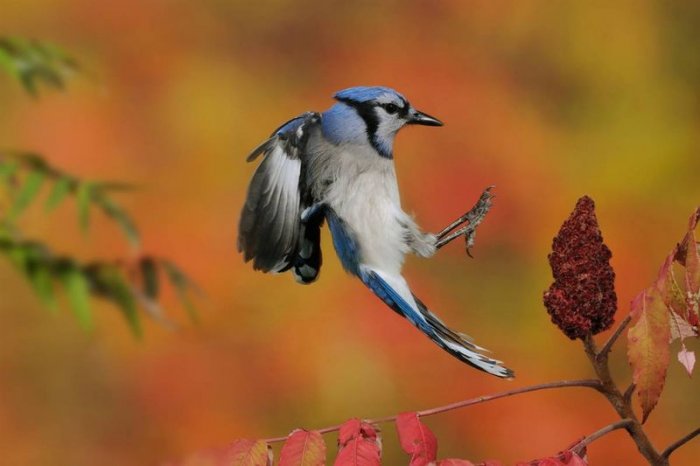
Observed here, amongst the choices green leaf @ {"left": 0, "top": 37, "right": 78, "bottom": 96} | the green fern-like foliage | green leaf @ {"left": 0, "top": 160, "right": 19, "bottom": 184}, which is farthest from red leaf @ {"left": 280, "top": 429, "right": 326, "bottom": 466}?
green leaf @ {"left": 0, "top": 37, "right": 78, "bottom": 96}

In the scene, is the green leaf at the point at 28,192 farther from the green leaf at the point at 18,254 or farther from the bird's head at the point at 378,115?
the bird's head at the point at 378,115

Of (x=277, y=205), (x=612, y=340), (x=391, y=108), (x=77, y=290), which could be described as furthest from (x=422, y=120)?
(x=77, y=290)

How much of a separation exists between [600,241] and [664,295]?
7cm

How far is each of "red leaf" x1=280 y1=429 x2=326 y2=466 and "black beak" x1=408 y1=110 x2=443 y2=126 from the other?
0.30 meters

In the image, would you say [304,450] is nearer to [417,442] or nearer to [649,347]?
[417,442]

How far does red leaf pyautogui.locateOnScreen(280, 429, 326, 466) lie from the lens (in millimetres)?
863

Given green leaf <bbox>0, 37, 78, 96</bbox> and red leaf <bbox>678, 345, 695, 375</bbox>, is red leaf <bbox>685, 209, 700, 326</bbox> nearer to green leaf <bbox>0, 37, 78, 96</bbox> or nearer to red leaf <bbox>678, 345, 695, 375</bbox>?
red leaf <bbox>678, 345, 695, 375</bbox>

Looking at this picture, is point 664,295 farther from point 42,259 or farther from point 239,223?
point 42,259

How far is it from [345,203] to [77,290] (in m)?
0.87

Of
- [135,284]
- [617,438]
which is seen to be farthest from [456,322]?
A: [135,284]

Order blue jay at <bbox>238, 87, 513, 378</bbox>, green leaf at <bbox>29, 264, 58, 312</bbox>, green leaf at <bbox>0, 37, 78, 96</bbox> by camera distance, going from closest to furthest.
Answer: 1. blue jay at <bbox>238, 87, 513, 378</bbox>
2. green leaf at <bbox>29, 264, 58, 312</bbox>
3. green leaf at <bbox>0, 37, 78, 96</bbox>

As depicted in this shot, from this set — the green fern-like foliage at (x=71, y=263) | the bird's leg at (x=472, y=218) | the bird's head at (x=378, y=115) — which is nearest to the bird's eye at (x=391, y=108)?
the bird's head at (x=378, y=115)

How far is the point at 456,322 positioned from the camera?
2.95 metres

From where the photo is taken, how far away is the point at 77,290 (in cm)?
168
